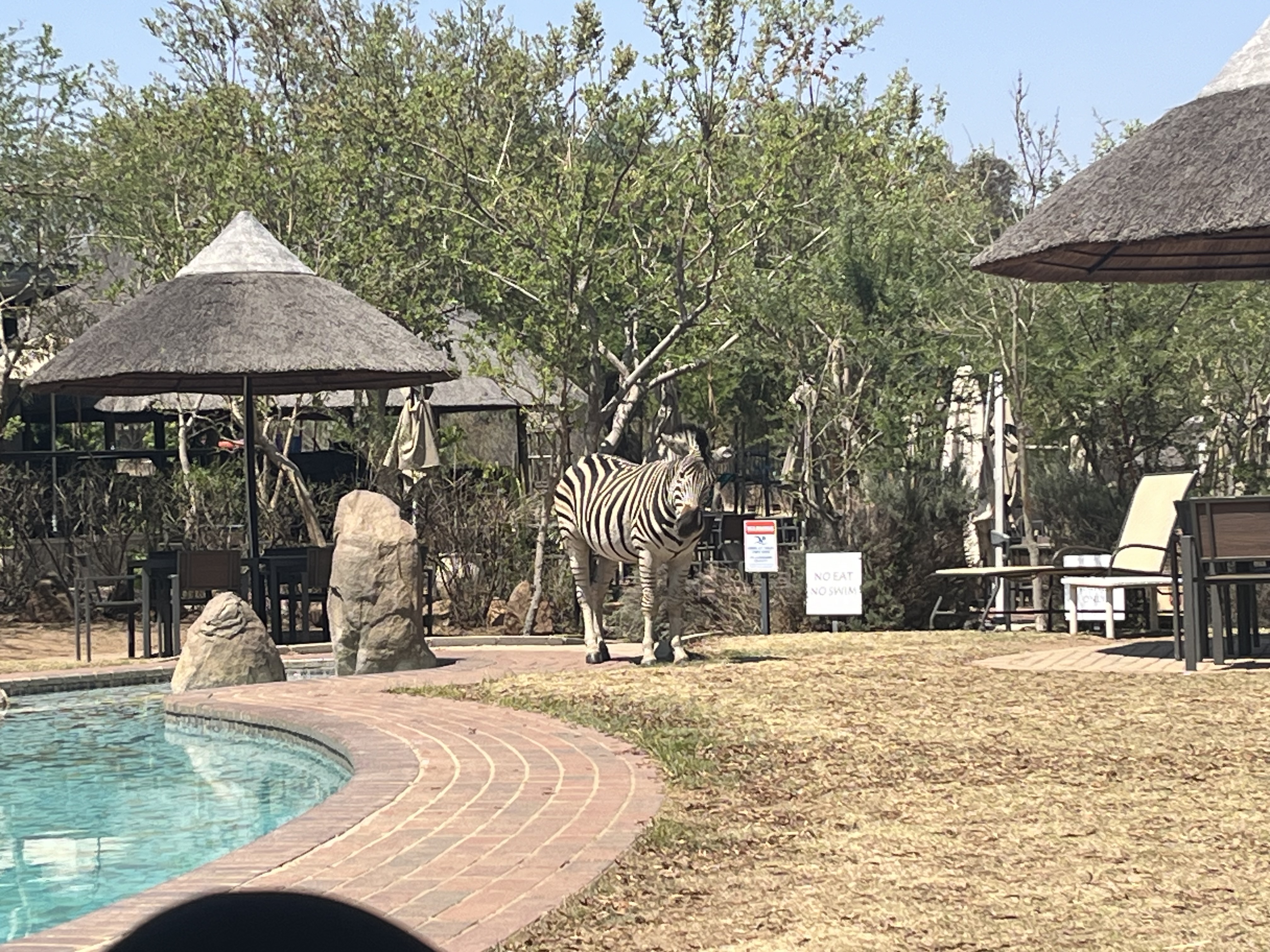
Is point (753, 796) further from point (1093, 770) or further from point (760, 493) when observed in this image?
point (760, 493)

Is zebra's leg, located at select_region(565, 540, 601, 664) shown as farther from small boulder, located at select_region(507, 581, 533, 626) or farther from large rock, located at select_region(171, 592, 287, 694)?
small boulder, located at select_region(507, 581, 533, 626)

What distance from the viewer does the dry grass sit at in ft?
15.9

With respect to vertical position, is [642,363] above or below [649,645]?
above

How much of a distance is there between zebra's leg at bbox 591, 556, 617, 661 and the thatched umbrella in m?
3.23

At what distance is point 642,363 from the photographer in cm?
1878

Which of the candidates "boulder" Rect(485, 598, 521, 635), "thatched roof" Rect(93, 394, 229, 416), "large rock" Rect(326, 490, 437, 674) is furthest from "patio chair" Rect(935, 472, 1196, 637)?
"thatched roof" Rect(93, 394, 229, 416)

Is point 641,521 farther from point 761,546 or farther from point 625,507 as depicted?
point 761,546

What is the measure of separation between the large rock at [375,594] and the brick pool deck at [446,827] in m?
2.59

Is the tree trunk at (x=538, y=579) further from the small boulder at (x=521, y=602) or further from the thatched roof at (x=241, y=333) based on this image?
the thatched roof at (x=241, y=333)

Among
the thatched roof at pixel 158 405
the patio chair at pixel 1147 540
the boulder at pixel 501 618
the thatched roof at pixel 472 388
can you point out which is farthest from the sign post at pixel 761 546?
the thatched roof at pixel 472 388

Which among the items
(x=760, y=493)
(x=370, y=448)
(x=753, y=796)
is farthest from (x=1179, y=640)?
(x=760, y=493)

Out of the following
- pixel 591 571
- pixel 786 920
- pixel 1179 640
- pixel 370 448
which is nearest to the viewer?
pixel 786 920

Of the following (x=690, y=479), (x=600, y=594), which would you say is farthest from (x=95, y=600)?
(x=690, y=479)

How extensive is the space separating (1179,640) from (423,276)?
16.3m
